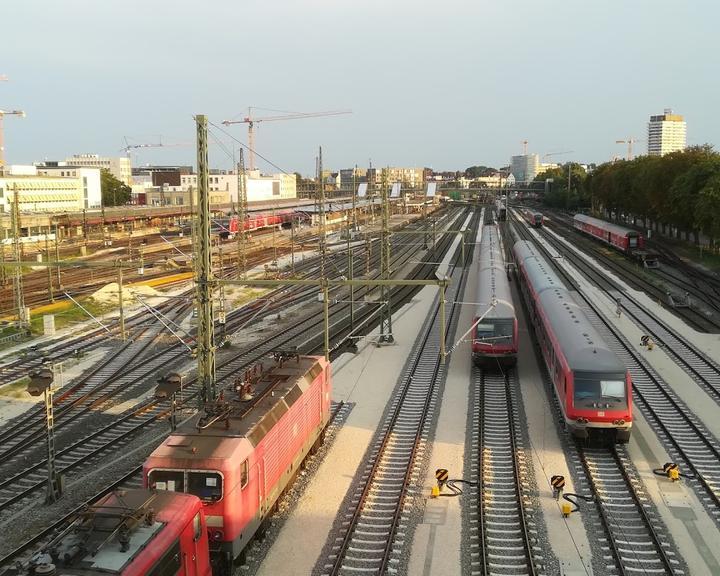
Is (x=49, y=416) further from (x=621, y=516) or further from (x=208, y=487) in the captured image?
(x=621, y=516)

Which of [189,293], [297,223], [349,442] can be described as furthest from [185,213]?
[349,442]

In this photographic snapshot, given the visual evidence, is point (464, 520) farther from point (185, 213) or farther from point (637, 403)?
point (185, 213)

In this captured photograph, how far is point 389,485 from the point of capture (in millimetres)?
16359

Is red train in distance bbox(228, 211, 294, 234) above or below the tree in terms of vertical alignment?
below

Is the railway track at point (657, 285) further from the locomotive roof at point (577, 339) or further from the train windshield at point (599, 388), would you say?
the train windshield at point (599, 388)

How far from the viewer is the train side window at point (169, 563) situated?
8891 millimetres

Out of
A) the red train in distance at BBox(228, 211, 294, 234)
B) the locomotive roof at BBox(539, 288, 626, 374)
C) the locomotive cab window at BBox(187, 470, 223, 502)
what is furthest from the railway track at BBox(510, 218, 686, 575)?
the red train in distance at BBox(228, 211, 294, 234)

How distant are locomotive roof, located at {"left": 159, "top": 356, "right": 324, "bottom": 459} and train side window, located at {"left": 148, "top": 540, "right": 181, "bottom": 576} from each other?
2.29 metres

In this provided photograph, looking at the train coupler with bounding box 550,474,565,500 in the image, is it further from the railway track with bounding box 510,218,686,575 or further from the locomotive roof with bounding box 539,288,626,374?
the locomotive roof with bounding box 539,288,626,374

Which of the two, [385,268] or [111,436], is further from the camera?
[385,268]

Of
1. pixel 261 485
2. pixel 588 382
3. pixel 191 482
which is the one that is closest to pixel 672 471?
pixel 588 382

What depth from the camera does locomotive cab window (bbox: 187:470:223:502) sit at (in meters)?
11.5

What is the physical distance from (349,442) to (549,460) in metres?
5.28

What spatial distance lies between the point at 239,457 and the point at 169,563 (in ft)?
9.18
